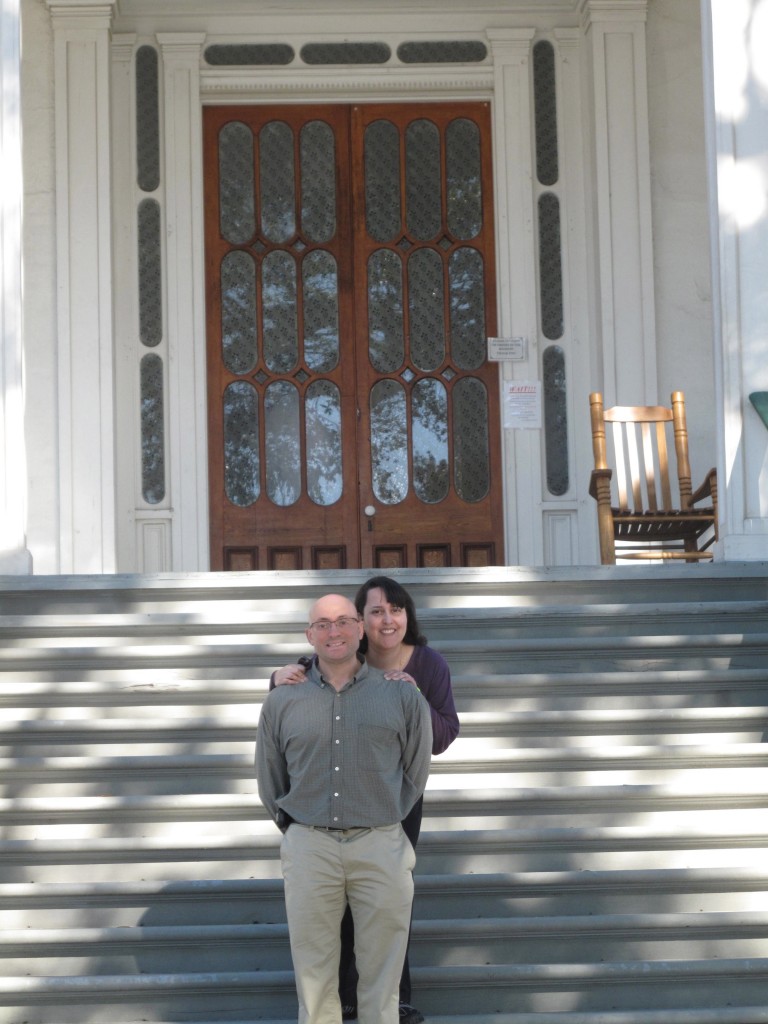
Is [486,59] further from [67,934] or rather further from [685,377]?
[67,934]

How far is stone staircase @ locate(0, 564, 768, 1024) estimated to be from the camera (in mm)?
4164

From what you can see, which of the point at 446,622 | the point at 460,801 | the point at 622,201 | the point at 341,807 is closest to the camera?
the point at 341,807

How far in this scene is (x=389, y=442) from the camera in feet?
29.3

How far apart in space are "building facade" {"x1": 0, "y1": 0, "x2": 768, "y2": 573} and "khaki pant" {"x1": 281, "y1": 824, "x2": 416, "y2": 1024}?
5097mm

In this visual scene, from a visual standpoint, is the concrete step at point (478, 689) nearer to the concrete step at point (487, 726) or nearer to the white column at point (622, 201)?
the concrete step at point (487, 726)

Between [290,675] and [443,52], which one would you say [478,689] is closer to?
[290,675]

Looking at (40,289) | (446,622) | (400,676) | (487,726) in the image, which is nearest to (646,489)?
(446,622)

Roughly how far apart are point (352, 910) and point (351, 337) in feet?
18.6

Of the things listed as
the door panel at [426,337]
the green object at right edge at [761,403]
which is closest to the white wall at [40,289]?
the door panel at [426,337]

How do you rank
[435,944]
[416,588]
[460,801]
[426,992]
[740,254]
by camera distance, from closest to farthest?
[426,992], [435,944], [460,801], [416,588], [740,254]

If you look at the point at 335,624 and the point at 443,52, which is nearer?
the point at 335,624

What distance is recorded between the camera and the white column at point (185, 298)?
8.71 m

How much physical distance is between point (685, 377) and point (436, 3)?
2666 millimetres

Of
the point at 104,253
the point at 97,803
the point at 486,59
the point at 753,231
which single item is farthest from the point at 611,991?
the point at 486,59
